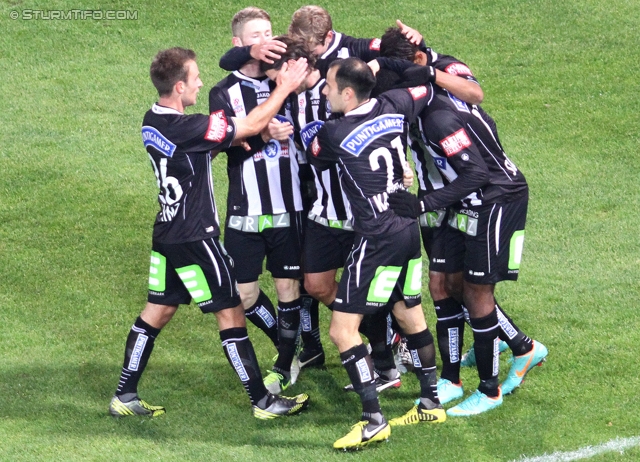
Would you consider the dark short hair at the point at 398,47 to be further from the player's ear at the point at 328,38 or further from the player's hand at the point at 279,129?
the player's hand at the point at 279,129

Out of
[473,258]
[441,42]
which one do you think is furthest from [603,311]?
[441,42]

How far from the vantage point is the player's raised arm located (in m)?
6.74

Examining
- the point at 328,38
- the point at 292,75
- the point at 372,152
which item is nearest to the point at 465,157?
the point at 372,152

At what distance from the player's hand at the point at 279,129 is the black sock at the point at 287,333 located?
4.45ft

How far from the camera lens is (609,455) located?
20.5ft

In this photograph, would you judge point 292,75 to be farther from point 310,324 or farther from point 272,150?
point 310,324

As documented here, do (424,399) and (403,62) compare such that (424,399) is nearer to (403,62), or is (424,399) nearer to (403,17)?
(403,62)

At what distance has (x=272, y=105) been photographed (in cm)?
675

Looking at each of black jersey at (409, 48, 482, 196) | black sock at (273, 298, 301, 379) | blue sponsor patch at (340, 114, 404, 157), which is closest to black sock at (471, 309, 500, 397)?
black jersey at (409, 48, 482, 196)

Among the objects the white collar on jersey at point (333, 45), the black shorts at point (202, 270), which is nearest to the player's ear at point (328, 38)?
the white collar on jersey at point (333, 45)

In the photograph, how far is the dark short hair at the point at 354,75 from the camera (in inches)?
250

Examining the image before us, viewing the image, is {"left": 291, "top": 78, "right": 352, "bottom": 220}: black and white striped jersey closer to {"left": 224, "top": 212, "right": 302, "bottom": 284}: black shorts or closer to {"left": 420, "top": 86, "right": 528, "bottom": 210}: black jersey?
{"left": 224, "top": 212, "right": 302, "bottom": 284}: black shorts

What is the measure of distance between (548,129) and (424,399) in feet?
21.3

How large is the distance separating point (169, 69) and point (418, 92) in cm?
170
